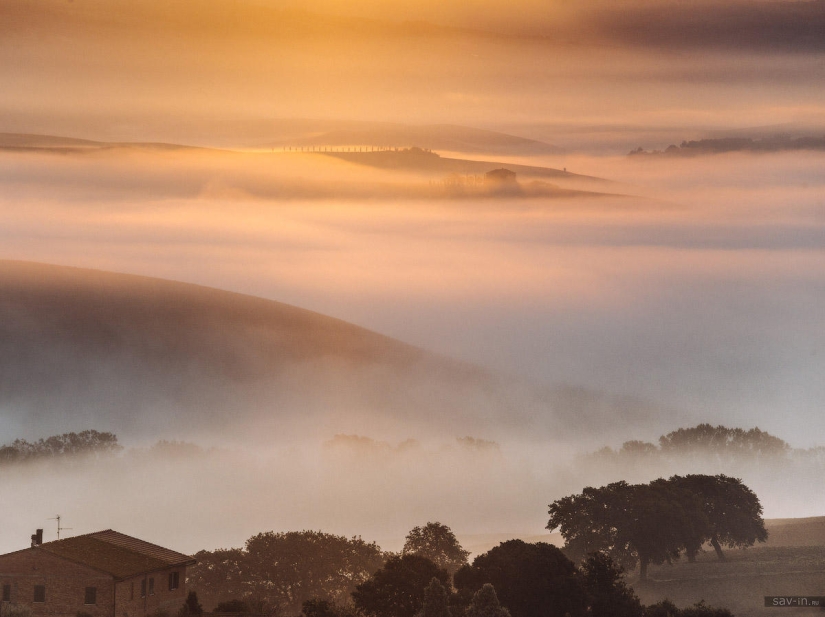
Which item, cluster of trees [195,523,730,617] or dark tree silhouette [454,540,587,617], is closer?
cluster of trees [195,523,730,617]

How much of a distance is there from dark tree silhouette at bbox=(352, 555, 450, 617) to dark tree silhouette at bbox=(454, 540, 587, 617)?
112 inches

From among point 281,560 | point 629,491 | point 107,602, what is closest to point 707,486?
point 629,491

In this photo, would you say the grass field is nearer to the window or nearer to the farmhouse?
the farmhouse

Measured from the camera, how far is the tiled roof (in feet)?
323

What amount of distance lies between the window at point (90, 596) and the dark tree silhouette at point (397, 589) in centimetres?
1854

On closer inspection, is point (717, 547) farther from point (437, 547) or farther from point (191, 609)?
point (191, 609)

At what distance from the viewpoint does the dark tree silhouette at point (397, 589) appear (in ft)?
313

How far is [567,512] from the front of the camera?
145000mm

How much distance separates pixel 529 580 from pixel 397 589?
950cm

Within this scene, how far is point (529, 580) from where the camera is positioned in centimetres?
9556

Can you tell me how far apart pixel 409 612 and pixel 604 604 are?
13.8 metres

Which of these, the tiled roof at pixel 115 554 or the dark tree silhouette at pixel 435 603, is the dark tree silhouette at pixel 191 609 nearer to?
the tiled roof at pixel 115 554

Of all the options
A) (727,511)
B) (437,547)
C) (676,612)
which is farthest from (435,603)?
(727,511)

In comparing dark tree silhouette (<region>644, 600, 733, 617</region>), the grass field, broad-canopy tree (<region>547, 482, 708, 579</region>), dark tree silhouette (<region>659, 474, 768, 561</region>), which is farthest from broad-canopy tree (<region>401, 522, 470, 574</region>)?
dark tree silhouette (<region>644, 600, 733, 617</region>)
